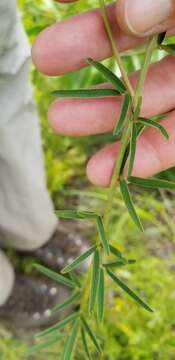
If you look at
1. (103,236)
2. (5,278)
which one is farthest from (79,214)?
(5,278)

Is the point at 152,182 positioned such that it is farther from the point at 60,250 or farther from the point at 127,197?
the point at 60,250

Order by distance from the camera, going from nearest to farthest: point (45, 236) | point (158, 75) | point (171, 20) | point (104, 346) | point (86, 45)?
point (171, 20)
point (86, 45)
point (158, 75)
point (104, 346)
point (45, 236)

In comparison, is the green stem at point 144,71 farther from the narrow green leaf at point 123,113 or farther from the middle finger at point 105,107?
the middle finger at point 105,107

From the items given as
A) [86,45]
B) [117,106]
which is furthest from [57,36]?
[117,106]

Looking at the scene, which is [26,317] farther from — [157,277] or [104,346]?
[157,277]

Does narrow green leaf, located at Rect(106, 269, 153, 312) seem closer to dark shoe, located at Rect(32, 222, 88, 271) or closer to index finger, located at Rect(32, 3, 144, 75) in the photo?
index finger, located at Rect(32, 3, 144, 75)

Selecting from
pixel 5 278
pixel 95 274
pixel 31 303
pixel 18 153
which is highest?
pixel 95 274

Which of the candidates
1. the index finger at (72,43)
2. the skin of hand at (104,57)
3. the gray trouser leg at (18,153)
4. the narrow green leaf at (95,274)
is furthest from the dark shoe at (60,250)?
the narrow green leaf at (95,274)
